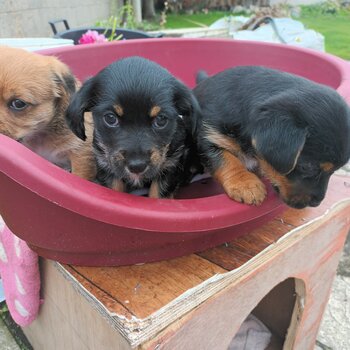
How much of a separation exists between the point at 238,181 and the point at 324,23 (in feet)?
40.0

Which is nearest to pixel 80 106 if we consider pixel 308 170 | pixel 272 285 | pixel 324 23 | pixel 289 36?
pixel 308 170

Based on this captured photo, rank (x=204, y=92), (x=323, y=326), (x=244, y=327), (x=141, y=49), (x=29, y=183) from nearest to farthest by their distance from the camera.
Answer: (x=29, y=183), (x=204, y=92), (x=244, y=327), (x=323, y=326), (x=141, y=49)

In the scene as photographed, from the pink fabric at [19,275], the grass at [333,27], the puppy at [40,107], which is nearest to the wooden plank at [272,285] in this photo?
the pink fabric at [19,275]

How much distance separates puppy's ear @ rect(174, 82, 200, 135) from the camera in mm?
1636

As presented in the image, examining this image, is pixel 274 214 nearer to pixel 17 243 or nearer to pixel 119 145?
pixel 119 145

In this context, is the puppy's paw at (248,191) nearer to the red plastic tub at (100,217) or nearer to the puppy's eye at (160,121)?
the red plastic tub at (100,217)

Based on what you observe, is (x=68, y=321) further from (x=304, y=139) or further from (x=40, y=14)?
(x=40, y=14)

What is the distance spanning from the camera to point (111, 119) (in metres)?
1.53

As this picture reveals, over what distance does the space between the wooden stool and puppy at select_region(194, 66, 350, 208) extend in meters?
0.21

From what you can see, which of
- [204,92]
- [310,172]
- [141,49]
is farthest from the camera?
[141,49]

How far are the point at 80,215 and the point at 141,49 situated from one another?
→ 1829mm

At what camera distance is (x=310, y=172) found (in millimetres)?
1433

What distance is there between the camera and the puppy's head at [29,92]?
64.9 inches

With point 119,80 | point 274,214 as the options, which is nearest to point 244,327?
point 274,214
